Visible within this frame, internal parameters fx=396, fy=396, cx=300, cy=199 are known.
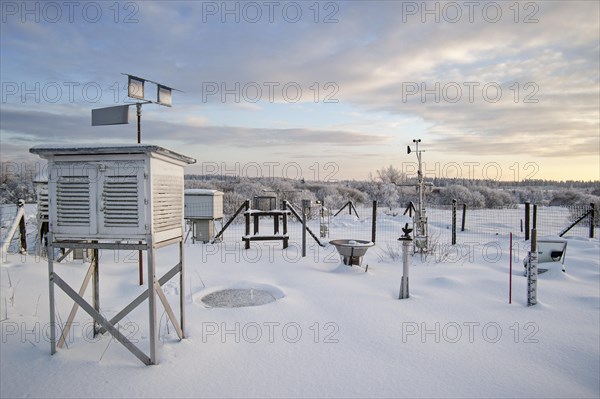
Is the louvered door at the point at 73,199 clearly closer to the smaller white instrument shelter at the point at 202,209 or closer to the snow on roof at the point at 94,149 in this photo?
the snow on roof at the point at 94,149

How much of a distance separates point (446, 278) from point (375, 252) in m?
4.00

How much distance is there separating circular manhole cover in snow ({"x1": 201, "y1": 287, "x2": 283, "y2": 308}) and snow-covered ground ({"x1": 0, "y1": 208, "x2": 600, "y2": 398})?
118mm

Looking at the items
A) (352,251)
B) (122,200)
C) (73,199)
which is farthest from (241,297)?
(73,199)

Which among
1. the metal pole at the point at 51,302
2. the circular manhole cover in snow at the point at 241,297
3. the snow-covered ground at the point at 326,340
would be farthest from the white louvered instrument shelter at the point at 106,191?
the circular manhole cover in snow at the point at 241,297

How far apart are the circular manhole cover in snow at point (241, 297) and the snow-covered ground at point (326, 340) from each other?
0.12m

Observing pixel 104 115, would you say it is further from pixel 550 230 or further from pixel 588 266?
pixel 550 230

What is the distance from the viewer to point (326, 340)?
17.4ft

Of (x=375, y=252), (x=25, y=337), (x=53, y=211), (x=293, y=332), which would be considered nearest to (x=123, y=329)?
(x=25, y=337)

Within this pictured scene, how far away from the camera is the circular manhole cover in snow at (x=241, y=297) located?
23.0ft

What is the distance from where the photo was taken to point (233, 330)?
5586 millimetres

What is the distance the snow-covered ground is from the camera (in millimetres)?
4156

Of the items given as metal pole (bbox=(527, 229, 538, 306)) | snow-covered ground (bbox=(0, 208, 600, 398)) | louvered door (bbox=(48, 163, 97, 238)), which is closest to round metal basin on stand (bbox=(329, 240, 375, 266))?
snow-covered ground (bbox=(0, 208, 600, 398))

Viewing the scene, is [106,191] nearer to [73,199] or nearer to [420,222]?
[73,199]

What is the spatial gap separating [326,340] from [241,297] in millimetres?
2543
